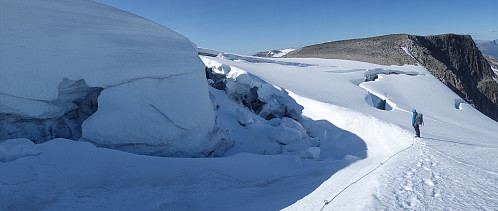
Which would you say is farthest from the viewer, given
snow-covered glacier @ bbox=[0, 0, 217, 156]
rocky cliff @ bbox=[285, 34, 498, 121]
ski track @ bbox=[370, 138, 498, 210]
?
rocky cliff @ bbox=[285, 34, 498, 121]

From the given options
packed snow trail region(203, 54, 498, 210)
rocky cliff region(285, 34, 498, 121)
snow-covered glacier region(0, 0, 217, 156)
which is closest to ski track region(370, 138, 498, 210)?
packed snow trail region(203, 54, 498, 210)

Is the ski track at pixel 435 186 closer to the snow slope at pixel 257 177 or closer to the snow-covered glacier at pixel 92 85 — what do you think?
the snow slope at pixel 257 177

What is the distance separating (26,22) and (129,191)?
3.47 meters

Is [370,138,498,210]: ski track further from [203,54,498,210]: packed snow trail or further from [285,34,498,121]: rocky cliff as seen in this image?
[285,34,498,121]: rocky cliff

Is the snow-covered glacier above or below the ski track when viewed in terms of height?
above

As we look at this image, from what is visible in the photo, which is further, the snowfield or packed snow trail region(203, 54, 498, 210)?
the snowfield

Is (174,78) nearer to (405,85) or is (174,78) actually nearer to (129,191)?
(129,191)

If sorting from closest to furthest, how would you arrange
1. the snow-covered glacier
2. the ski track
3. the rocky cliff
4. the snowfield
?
the ski track → the snowfield → the snow-covered glacier → the rocky cliff

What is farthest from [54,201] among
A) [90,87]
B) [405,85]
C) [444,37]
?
[444,37]

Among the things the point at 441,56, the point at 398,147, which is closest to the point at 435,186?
the point at 398,147

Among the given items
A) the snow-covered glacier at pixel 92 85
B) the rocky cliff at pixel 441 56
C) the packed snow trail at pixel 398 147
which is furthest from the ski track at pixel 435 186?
the rocky cliff at pixel 441 56

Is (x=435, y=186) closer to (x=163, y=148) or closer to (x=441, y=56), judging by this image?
(x=163, y=148)

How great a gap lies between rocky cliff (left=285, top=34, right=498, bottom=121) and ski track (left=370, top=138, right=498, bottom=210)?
2113 centimetres

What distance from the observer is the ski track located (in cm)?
247
